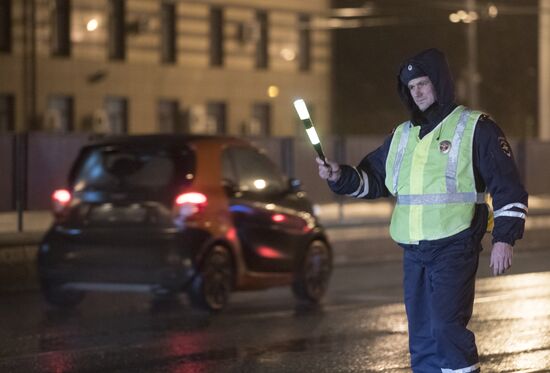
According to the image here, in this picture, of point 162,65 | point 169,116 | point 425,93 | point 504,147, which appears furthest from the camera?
point 169,116

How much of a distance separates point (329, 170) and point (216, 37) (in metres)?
41.0

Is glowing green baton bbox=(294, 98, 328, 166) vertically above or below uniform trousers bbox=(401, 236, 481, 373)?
above

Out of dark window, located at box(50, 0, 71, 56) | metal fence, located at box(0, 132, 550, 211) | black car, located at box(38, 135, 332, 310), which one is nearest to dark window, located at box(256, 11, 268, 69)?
dark window, located at box(50, 0, 71, 56)

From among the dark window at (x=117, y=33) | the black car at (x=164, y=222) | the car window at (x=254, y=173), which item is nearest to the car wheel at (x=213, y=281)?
the black car at (x=164, y=222)

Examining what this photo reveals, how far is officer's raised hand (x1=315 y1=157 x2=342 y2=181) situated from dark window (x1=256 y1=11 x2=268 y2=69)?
4222 cm

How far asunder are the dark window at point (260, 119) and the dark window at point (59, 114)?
8.35 meters

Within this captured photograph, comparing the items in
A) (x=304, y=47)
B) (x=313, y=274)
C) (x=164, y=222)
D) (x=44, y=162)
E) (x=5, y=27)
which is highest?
(x=5, y=27)

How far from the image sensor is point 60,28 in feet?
136

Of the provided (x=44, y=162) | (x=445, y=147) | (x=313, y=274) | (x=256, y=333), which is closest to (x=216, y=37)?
(x=44, y=162)

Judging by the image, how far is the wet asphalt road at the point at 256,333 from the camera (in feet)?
29.9

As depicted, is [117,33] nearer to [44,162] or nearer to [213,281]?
[44,162]

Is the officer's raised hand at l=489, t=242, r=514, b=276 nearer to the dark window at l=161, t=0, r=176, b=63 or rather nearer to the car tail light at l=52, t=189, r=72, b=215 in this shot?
the car tail light at l=52, t=189, r=72, b=215

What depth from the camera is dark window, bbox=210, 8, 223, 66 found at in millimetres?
47062

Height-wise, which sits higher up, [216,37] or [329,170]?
[216,37]
